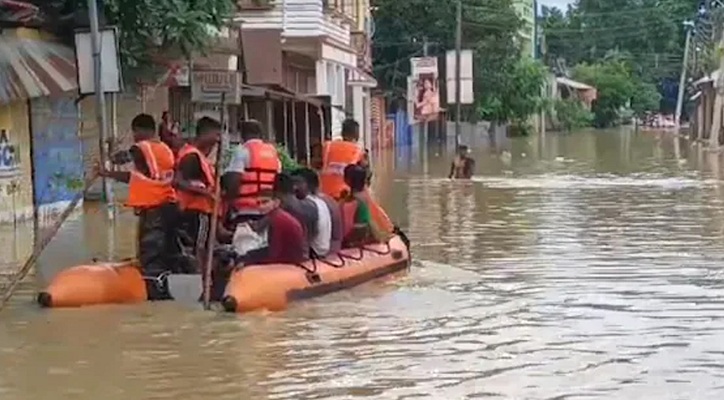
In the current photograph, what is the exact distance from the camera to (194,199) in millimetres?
13758

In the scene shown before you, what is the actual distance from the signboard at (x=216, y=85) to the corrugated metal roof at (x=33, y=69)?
2066mm

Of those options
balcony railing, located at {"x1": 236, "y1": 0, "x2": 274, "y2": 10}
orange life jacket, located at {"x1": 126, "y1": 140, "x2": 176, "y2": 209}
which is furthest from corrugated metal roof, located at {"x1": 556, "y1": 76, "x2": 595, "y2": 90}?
orange life jacket, located at {"x1": 126, "y1": 140, "x2": 176, "y2": 209}

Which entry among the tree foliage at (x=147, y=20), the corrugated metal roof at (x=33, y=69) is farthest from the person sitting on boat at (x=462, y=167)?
the corrugated metal roof at (x=33, y=69)

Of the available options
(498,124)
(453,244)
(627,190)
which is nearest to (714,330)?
(453,244)

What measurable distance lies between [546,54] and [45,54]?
103m

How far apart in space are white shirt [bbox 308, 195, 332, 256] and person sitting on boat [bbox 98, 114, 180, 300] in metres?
1.31

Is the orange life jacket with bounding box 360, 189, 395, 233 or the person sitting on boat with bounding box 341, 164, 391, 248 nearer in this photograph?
the person sitting on boat with bounding box 341, 164, 391, 248

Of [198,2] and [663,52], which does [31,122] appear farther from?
[663,52]

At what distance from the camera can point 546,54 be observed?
4798 inches

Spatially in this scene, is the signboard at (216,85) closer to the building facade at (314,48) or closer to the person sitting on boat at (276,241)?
the person sitting on boat at (276,241)

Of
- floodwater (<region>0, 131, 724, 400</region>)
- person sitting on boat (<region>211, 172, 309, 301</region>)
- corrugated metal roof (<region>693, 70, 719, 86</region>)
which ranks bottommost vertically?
floodwater (<region>0, 131, 724, 400</region>)

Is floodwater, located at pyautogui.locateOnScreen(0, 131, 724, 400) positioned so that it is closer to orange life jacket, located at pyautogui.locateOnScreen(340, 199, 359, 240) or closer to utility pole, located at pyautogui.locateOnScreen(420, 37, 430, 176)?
orange life jacket, located at pyautogui.locateOnScreen(340, 199, 359, 240)

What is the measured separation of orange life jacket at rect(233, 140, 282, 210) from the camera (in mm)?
14219

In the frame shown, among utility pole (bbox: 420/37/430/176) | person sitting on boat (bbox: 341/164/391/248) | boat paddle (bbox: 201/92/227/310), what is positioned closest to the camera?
boat paddle (bbox: 201/92/227/310)
